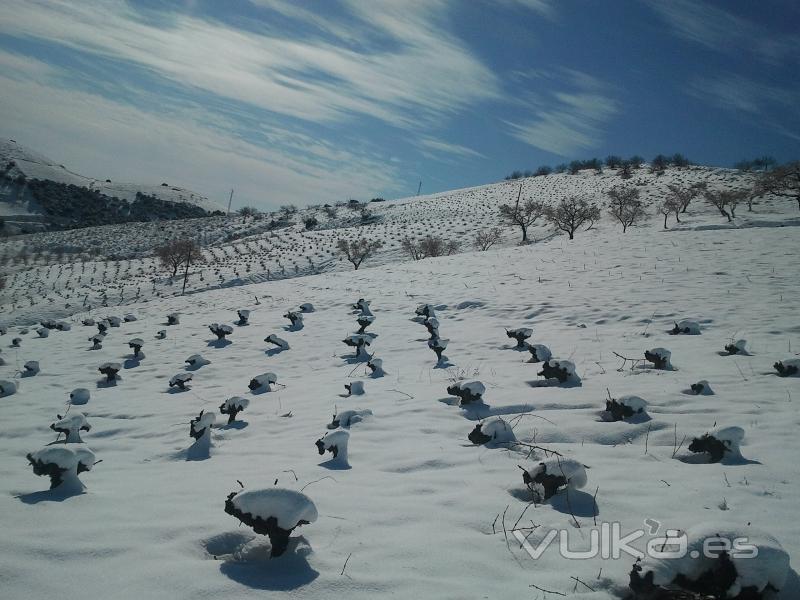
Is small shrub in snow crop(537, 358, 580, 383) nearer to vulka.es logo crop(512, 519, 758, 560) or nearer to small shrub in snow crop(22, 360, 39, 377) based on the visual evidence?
vulka.es logo crop(512, 519, 758, 560)

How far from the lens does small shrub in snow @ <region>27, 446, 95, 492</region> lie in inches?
144

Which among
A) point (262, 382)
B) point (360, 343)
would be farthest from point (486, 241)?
point (262, 382)

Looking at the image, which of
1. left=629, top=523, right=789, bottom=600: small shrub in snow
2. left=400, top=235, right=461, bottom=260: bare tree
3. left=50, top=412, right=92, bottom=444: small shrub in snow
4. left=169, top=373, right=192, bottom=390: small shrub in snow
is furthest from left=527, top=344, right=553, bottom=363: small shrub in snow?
left=400, top=235, right=461, bottom=260: bare tree

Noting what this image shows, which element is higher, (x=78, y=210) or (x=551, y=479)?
(x=78, y=210)

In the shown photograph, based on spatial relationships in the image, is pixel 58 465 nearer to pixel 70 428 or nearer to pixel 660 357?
pixel 70 428

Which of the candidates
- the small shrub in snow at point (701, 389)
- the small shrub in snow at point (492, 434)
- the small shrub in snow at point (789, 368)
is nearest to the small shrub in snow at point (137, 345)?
the small shrub in snow at point (492, 434)

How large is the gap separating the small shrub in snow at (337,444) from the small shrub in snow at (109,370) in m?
8.04

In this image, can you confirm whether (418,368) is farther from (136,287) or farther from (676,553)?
(136,287)

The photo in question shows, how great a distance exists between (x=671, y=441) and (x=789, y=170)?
44437 mm

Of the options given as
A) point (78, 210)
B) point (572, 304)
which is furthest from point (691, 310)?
point (78, 210)

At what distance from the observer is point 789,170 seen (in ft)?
116

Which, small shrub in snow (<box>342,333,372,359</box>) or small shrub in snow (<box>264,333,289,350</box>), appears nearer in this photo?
small shrub in snow (<box>342,333,372,359</box>)

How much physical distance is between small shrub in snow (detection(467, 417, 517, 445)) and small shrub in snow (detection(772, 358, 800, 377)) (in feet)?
→ 15.4

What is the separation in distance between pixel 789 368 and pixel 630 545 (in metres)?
5.56
